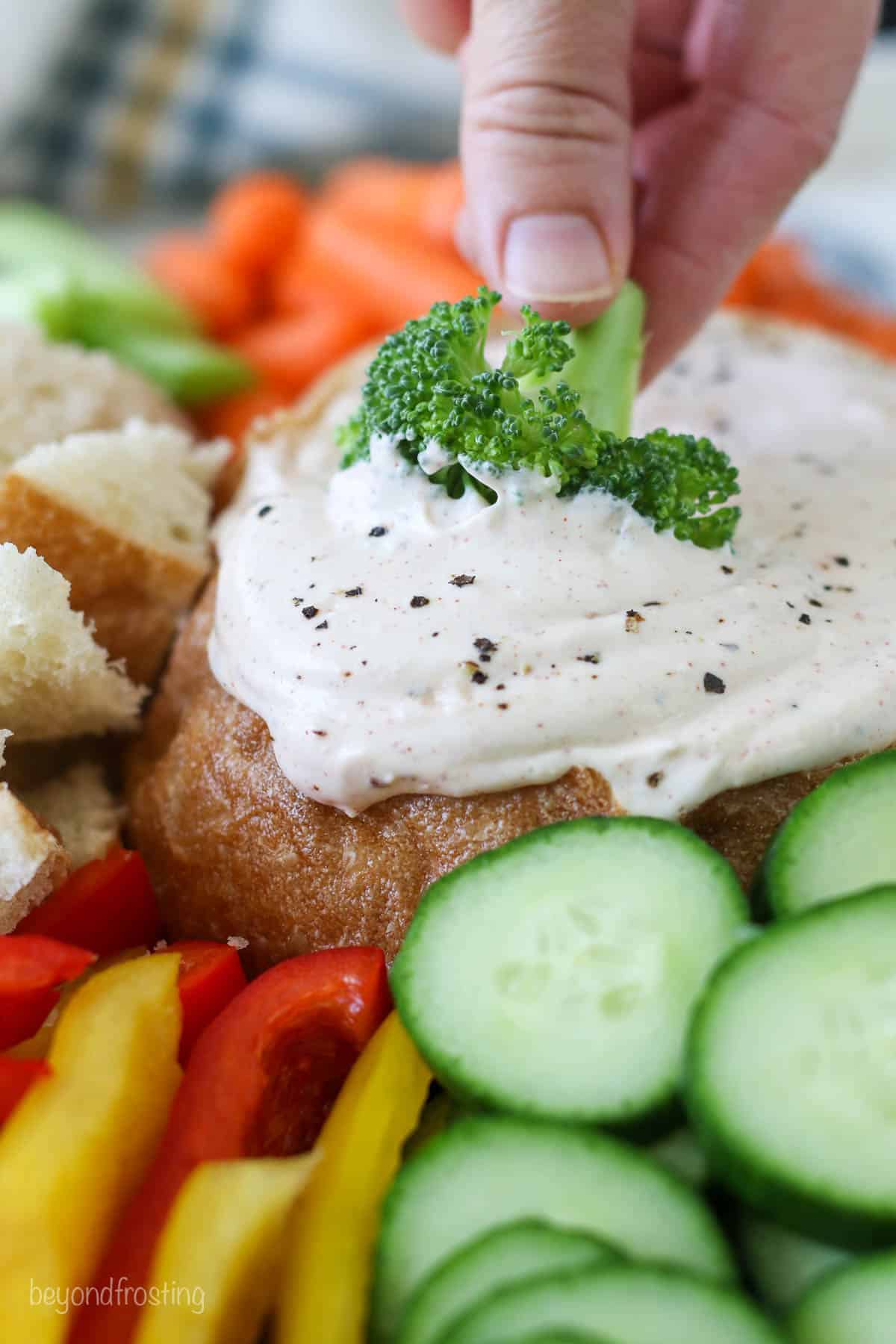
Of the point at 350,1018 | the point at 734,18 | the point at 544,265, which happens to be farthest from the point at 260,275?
the point at 350,1018

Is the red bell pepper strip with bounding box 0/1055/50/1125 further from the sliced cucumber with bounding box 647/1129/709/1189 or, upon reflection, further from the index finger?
the index finger

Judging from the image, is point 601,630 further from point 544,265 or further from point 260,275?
point 260,275

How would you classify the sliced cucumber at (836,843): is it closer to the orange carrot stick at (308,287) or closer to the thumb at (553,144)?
the thumb at (553,144)

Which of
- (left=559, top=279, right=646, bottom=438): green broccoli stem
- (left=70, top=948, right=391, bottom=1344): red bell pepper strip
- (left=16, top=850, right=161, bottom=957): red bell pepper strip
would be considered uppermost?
(left=559, top=279, right=646, bottom=438): green broccoli stem

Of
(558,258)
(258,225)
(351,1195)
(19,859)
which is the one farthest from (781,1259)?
(258,225)

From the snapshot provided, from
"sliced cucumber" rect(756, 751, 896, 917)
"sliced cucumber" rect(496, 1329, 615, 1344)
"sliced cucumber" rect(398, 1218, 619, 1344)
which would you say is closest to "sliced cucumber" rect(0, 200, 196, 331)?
"sliced cucumber" rect(756, 751, 896, 917)

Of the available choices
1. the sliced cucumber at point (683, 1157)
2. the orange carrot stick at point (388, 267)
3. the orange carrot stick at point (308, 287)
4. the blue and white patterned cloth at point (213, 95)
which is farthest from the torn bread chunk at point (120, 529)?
the blue and white patterned cloth at point (213, 95)
